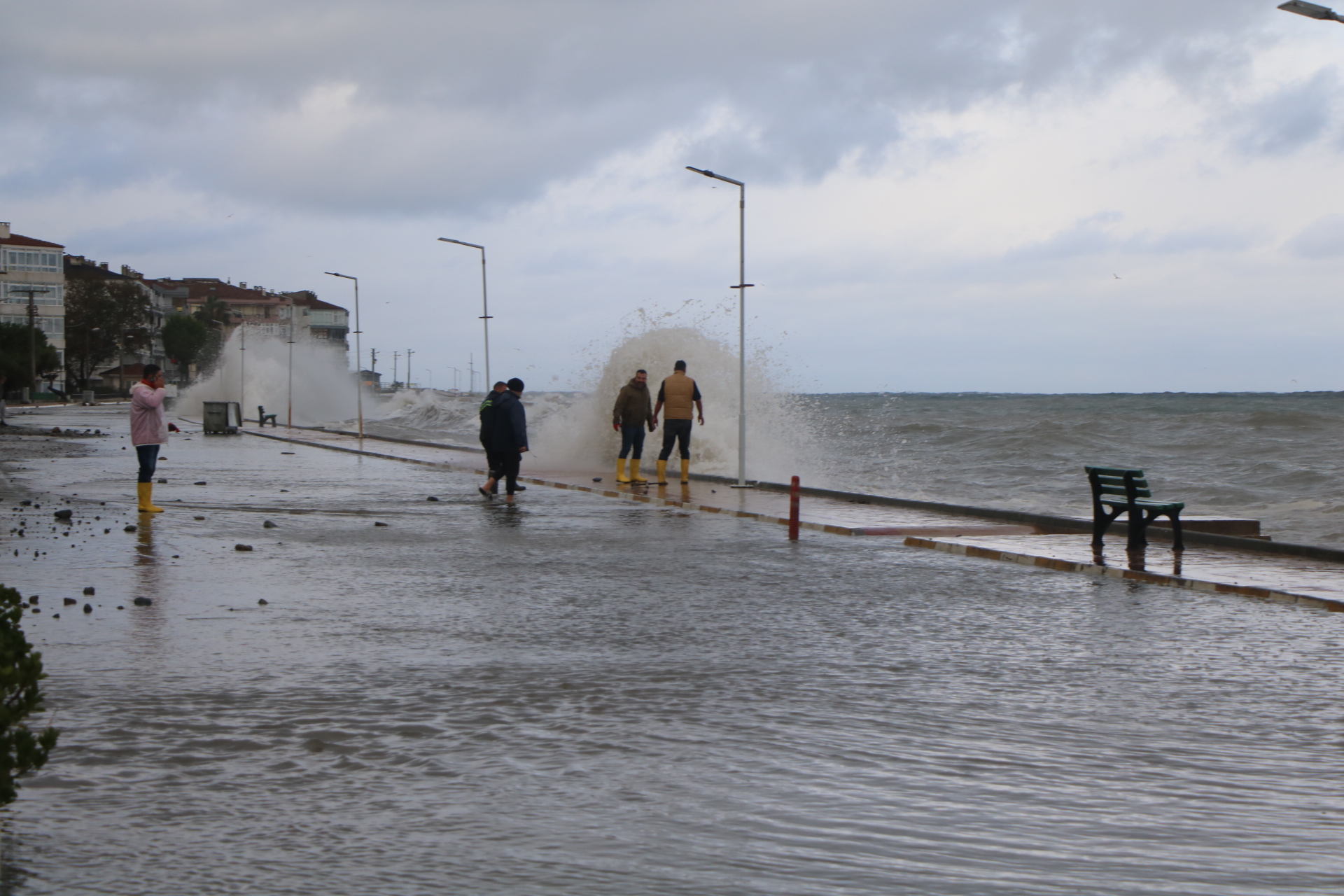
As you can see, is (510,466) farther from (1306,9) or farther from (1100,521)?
(1306,9)

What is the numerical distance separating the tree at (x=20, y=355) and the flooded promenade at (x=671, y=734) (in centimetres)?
9206

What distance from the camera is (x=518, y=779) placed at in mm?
5008

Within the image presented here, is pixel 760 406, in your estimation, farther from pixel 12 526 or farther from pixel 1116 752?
pixel 1116 752

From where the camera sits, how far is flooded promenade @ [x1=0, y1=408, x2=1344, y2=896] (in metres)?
4.17

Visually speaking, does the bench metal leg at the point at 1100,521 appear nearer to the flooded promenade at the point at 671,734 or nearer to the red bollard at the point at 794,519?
the flooded promenade at the point at 671,734

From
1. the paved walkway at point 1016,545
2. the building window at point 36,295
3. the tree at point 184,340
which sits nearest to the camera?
the paved walkway at point 1016,545

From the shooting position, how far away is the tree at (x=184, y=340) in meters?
151

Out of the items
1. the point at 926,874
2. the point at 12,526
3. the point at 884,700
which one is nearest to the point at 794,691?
the point at 884,700

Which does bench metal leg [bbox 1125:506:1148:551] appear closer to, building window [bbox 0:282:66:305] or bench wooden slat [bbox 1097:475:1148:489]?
bench wooden slat [bbox 1097:475:1148:489]

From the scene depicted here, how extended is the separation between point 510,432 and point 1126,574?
987cm

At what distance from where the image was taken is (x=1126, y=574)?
1138cm

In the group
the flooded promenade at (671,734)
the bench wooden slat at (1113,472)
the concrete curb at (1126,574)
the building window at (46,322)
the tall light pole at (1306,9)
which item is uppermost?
the building window at (46,322)

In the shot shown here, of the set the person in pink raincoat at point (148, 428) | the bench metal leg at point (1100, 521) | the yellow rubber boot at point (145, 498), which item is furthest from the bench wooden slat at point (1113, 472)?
the yellow rubber boot at point (145, 498)

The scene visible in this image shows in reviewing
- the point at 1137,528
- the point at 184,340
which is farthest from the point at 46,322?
the point at 1137,528
